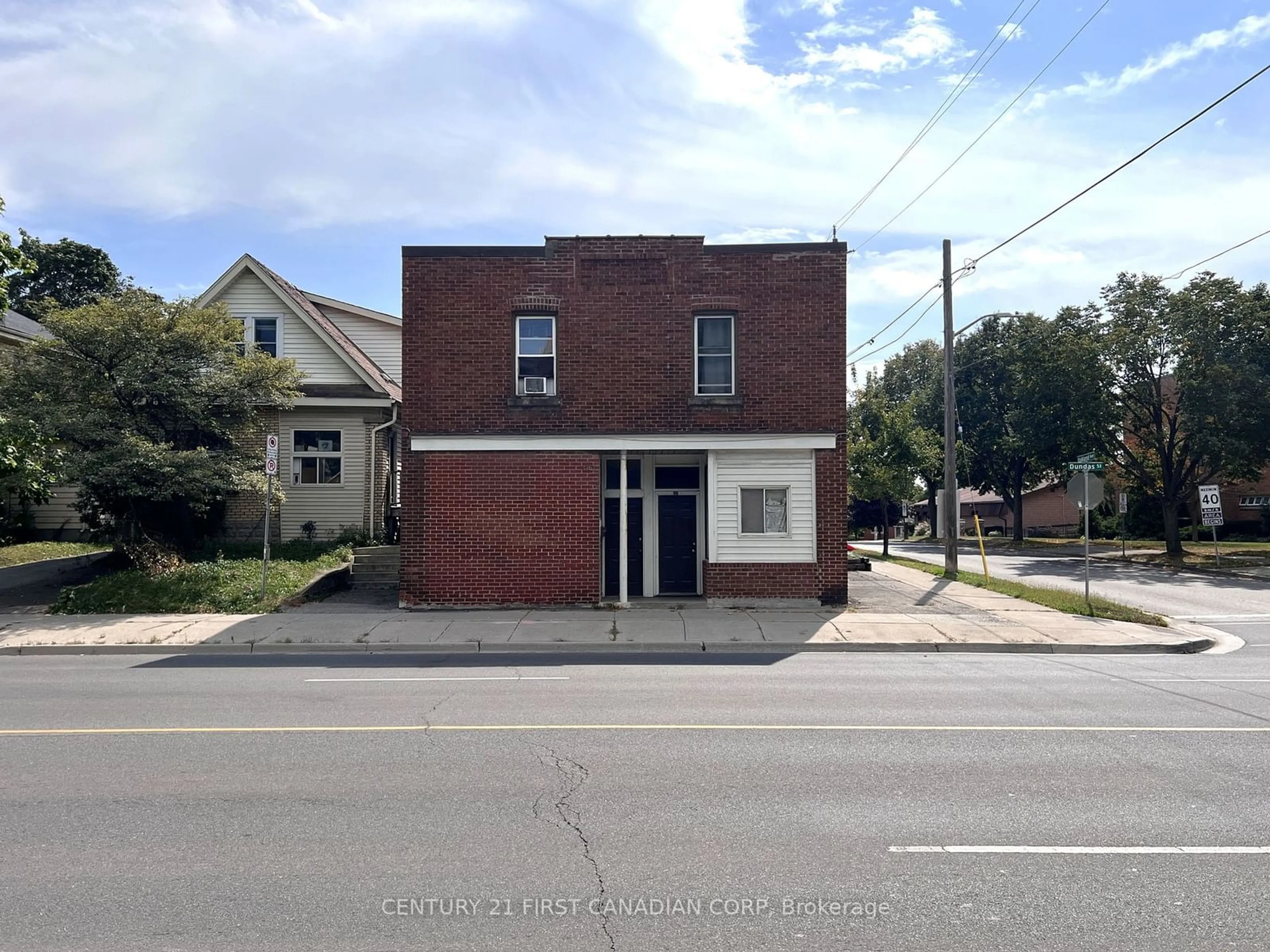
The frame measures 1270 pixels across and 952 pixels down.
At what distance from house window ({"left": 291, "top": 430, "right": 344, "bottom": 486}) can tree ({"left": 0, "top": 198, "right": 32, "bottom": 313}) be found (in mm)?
8061

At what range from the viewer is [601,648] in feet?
43.6

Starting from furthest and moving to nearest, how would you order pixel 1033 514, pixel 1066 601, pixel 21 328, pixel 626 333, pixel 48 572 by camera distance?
pixel 1033 514 < pixel 21 328 < pixel 48 572 < pixel 1066 601 < pixel 626 333

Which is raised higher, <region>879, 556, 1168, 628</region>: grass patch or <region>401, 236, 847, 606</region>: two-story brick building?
<region>401, 236, 847, 606</region>: two-story brick building

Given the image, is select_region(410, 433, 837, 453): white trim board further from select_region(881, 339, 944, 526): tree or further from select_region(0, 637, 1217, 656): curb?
select_region(881, 339, 944, 526): tree

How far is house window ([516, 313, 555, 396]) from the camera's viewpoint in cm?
1720

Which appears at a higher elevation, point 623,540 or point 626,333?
point 626,333

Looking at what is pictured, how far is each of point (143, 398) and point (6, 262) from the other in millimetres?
3730

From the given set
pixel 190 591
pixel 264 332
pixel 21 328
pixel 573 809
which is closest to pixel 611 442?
pixel 190 591

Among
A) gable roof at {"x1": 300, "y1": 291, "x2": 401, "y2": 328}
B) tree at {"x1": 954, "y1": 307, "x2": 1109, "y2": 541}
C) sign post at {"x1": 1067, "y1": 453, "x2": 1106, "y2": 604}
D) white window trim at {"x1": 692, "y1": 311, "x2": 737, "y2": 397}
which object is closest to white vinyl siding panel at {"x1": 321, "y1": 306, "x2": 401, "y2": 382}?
gable roof at {"x1": 300, "y1": 291, "x2": 401, "y2": 328}

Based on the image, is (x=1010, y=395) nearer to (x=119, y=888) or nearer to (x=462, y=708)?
(x=462, y=708)

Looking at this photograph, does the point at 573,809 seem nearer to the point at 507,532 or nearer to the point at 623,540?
the point at 623,540

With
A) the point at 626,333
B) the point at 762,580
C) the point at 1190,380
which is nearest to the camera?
the point at 762,580

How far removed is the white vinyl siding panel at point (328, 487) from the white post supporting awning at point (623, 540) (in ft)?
28.7

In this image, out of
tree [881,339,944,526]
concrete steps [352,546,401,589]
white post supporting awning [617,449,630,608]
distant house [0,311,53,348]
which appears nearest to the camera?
white post supporting awning [617,449,630,608]
